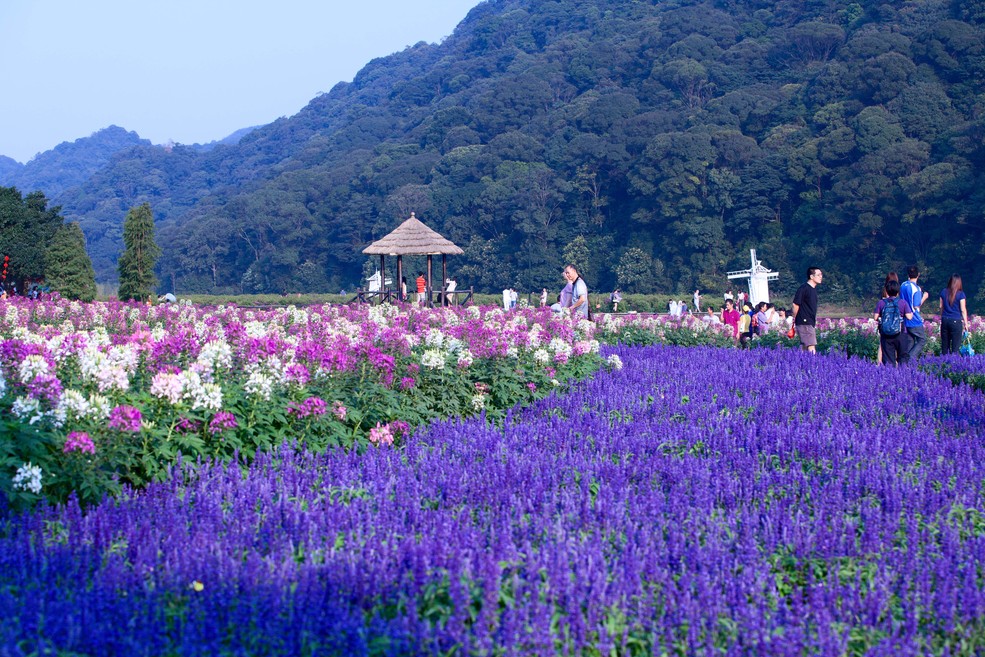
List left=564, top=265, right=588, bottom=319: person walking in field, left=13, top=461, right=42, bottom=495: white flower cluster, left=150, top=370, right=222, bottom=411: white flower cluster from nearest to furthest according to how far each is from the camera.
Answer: left=13, top=461, right=42, bottom=495: white flower cluster, left=150, top=370, right=222, bottom=411: white flower cluster, left=564, top=265, right=588, bottom=319: person walking in field

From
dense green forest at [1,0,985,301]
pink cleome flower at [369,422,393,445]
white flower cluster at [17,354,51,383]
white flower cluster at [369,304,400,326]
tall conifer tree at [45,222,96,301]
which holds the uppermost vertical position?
dense green forest at [1,0,985,301]

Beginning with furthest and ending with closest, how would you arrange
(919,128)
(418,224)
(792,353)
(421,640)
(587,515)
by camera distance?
(919,128), (418,224), (792,353), (587,515), (421,640)

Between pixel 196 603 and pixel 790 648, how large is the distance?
6.33 ft

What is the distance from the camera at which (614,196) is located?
6650 cm

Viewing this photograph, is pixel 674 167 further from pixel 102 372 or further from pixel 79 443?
pixel 79 443

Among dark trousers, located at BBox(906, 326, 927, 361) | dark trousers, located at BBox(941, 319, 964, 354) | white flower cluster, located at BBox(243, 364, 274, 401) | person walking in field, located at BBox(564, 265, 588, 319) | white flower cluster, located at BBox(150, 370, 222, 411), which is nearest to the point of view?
white flower cluster, located at BBox(150, 370, 222, 411)

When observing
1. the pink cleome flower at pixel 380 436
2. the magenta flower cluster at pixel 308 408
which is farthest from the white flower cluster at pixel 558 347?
the magenta flower cluster at pixel 308 408

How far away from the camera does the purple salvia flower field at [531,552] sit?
3.06 metres

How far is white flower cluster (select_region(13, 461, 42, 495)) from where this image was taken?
173 inches

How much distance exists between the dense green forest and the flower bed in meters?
38.9

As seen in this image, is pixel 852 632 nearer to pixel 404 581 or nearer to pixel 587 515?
pixel 587 515

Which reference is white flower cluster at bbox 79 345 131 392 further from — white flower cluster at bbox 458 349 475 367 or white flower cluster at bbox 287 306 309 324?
white flower cluster at bbox 287 306 309 324

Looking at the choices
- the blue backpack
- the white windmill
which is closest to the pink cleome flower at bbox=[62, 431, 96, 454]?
the blue backpack

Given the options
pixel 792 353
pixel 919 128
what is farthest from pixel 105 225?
pixel 792 353
